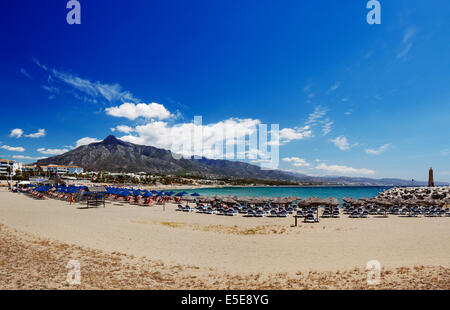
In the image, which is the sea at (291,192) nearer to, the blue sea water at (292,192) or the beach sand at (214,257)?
the blue sea water at (292,192)

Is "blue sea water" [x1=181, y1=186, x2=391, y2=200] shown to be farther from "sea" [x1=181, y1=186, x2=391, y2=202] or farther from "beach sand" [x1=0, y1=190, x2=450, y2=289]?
"beach sand" [x1=0, y1=190, x2=450, y2=289]

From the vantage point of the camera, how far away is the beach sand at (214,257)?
601 centimetres

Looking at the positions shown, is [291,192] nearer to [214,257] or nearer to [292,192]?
[292,192]

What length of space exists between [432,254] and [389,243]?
78.4 inches

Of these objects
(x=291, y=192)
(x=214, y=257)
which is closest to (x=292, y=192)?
(x=291, y=192)

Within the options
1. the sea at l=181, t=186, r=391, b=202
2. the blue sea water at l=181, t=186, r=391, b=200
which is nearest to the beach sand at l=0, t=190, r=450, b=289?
the sea at l=181, t=186, r=391, b=202

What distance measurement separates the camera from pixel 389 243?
10906mm

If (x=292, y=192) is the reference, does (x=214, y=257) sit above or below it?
above

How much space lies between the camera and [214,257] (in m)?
8.68

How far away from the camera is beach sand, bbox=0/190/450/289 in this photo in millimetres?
6008

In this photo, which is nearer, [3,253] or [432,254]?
[3,253]
